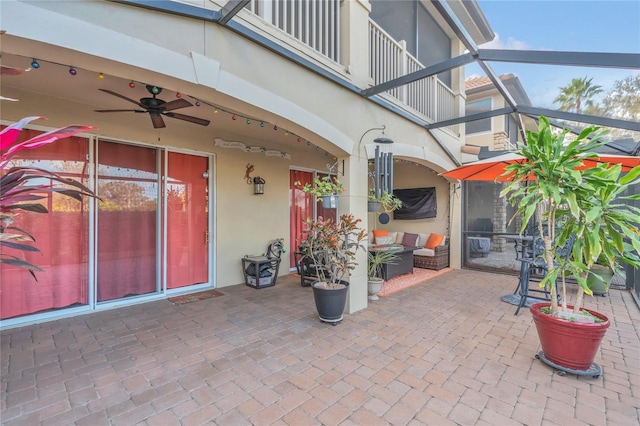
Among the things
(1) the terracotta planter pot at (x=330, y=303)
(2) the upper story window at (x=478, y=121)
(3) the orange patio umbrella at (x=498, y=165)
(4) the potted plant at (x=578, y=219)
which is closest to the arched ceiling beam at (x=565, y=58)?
(4) the potted plant at (x=578, y=219)

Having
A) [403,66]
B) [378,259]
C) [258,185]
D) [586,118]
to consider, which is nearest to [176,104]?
[258,185]

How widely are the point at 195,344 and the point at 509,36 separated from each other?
6.11 m

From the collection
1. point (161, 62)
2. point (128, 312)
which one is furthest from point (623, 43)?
point (128, 312)

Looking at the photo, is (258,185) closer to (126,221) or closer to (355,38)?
(126,221)

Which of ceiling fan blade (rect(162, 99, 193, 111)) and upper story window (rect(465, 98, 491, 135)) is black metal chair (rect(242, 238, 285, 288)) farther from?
upper story window (rect(465, 98, 491, 135))

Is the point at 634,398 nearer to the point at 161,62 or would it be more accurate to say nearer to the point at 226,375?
the point at 226,375

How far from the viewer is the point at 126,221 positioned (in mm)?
4586

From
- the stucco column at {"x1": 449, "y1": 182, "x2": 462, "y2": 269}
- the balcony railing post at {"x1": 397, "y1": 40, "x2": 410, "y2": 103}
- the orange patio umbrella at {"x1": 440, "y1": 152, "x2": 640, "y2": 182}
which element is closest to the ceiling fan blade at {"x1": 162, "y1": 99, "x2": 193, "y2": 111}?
the orange patio umbrella at {"x1": 440, "y1": 152, "x2": 640, "y2": 182}

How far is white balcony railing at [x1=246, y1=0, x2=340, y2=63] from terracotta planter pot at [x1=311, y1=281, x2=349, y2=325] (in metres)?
3.18

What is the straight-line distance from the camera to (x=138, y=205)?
4723 mm

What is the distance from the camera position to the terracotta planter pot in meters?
3.74

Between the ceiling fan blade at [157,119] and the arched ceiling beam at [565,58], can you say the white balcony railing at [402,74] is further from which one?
the ceiling fan blade at [157,119]

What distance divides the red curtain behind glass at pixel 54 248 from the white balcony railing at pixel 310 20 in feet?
10.2

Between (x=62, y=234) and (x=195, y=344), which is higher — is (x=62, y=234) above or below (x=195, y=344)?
above
